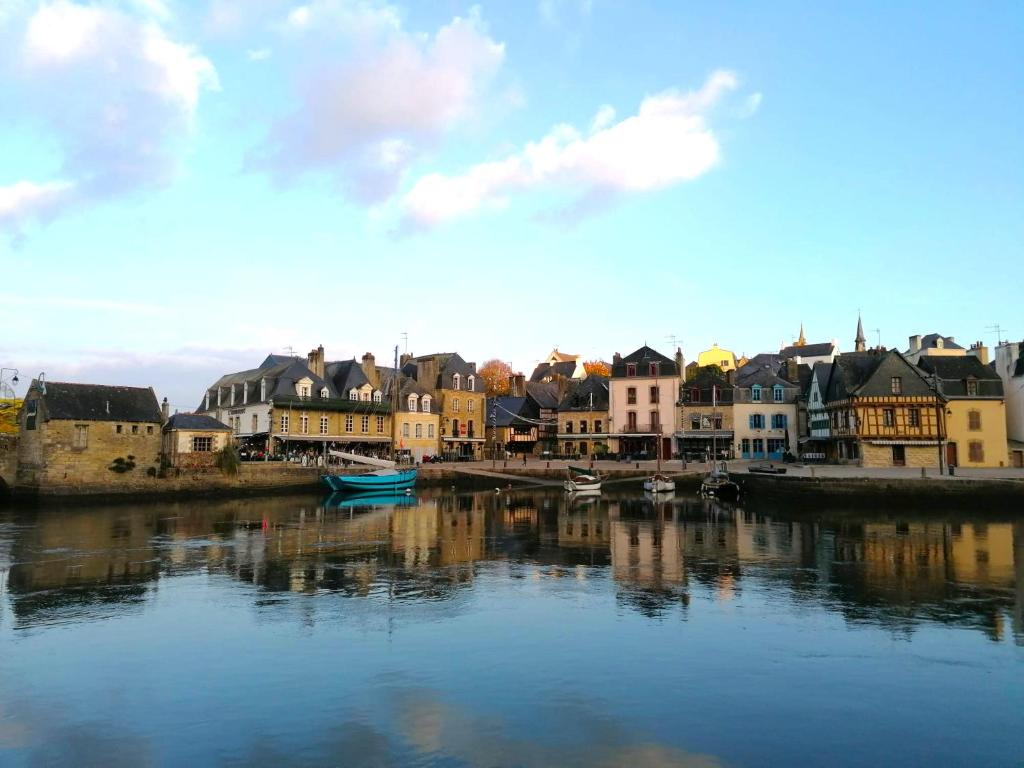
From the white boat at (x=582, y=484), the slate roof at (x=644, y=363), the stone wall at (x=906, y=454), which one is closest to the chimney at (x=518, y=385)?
the slate roof at (x=644, y=363)

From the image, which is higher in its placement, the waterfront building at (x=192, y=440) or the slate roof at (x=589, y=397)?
the slate roof at (x=589, y=397)

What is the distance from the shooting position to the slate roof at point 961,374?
154 ft

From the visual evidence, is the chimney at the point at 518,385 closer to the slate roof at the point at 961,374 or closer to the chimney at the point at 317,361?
the chimney at the point at 317,361

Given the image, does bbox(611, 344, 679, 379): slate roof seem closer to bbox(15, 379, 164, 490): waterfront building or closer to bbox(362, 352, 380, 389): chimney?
bbox(362, 352, 380, 389): chimney

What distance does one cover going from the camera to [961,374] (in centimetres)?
4775

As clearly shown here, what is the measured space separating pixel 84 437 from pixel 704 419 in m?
47.6

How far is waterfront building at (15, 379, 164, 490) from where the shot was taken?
138 ft

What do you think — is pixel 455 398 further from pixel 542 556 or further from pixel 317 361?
pixel 542 556

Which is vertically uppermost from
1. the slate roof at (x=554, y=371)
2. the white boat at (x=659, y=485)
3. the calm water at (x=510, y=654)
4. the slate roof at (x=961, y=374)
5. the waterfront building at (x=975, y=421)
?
the slate roof at (x=554, y=371)

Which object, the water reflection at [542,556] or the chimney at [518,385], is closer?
the water reflection at [542,556]

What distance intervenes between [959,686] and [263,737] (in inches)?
410

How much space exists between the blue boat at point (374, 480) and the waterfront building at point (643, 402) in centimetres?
2173

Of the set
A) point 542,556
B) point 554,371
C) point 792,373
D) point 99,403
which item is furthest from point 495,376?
point 542,556

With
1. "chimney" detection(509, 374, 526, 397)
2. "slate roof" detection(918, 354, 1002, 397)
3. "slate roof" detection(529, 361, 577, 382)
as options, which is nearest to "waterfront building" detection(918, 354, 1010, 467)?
"slate roof" detection(918, 354, 1002, 397)
